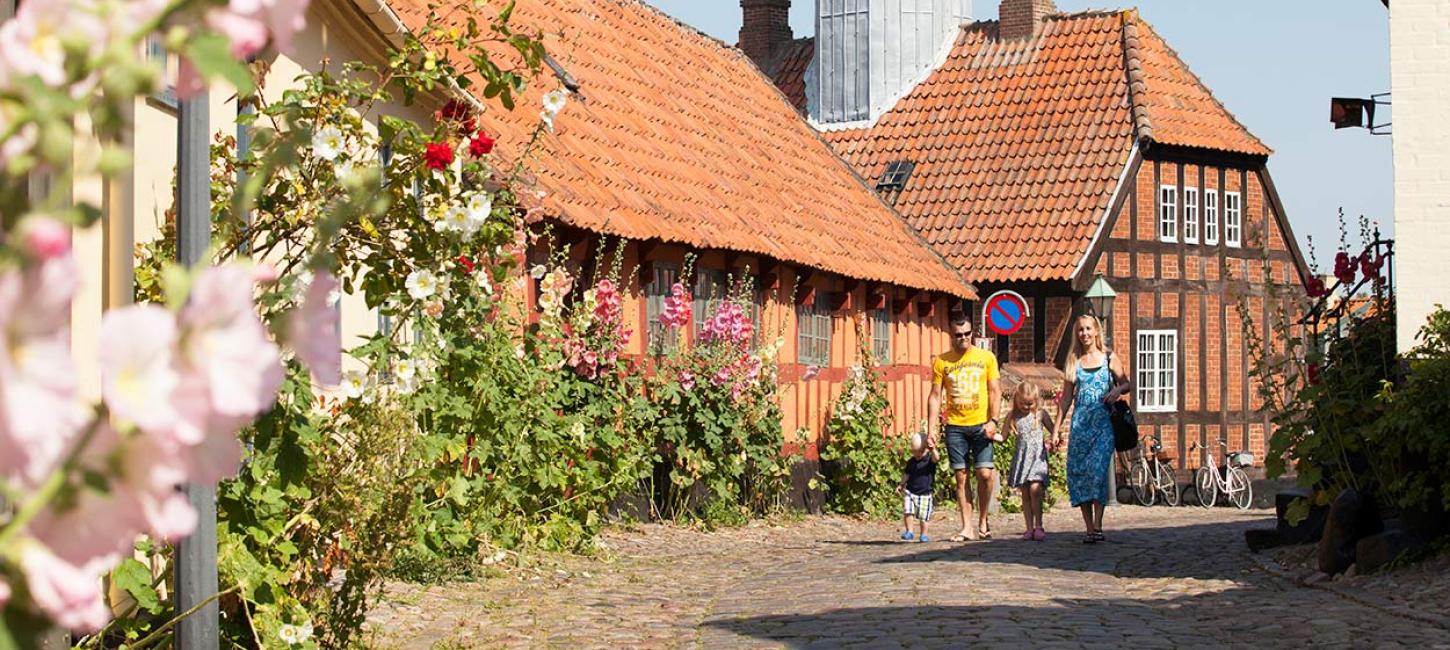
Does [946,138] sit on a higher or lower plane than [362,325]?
higher

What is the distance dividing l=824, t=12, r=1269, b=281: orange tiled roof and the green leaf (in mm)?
25148

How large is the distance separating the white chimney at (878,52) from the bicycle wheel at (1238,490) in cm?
1116

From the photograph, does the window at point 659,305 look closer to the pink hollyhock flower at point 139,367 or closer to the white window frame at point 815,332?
the white window frame at point 815,332

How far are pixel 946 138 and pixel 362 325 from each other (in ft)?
75.0

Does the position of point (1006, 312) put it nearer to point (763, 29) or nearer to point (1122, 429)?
point (1122, 429)

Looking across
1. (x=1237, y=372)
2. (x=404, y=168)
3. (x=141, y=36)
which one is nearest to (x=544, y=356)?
(x=404, y=168)

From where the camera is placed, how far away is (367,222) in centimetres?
772

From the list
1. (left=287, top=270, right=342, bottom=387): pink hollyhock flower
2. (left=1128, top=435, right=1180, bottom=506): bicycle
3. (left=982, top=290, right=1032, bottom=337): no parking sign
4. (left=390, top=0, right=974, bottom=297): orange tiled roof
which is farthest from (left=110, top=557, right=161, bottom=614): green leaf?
(left=1128, top=435, right=1180, bottom=506): bicycle

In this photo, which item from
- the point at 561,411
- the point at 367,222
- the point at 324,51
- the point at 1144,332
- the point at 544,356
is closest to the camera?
the point at 367,222

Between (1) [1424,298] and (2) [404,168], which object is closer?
(2) [404,168]

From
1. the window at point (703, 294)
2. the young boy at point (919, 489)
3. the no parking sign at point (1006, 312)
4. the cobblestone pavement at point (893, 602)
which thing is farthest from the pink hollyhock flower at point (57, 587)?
the no parking sign at point (1006, 312)

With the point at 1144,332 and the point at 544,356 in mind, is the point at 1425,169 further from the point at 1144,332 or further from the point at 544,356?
the point at 1144,332

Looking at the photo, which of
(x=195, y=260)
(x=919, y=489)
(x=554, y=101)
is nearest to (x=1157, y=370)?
(x=919, y=489)

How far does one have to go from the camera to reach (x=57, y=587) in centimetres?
160
